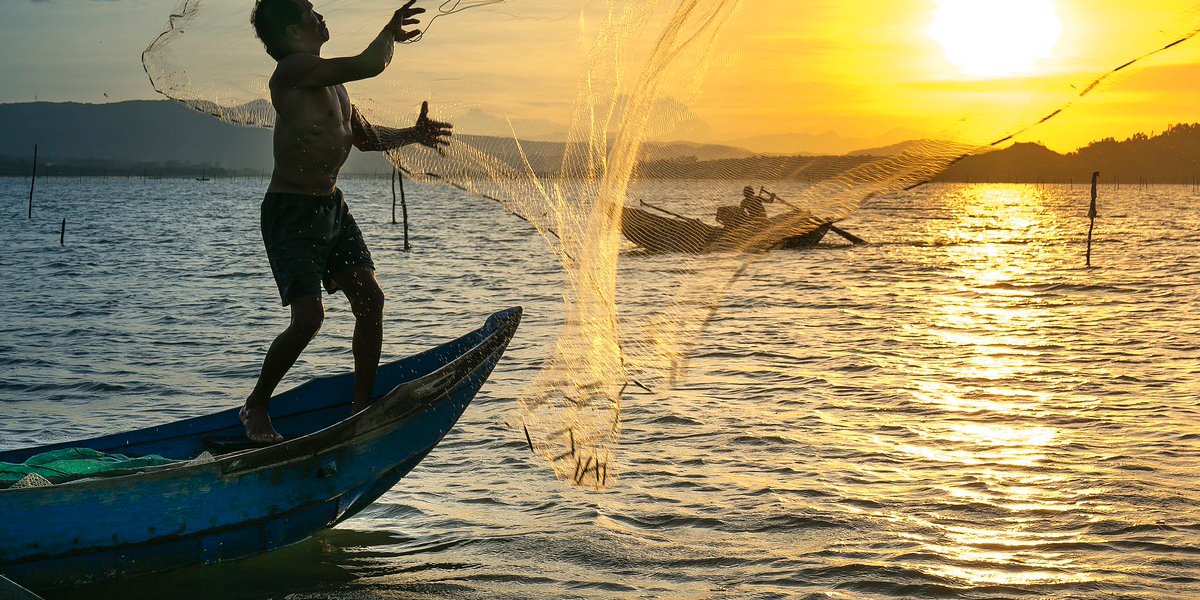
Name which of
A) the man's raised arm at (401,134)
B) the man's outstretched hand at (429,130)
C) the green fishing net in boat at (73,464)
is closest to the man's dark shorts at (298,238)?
the man's raised arm at (401,134)

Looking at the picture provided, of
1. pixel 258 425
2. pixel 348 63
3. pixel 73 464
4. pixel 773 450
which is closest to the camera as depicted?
pixel 348 63

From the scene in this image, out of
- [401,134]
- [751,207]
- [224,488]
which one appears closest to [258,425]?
[224,488]

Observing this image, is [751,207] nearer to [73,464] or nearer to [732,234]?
[732,234]

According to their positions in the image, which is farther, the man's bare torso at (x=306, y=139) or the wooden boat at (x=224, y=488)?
the man's bare torso at (x=306, y=139)

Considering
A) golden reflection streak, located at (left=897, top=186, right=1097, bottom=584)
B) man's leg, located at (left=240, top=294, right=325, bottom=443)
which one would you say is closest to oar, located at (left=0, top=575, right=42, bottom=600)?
man's leg, located at (left=240, top=294, right=325, bottom=443)

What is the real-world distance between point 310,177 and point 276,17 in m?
0.67

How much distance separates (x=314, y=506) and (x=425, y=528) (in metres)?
1.04

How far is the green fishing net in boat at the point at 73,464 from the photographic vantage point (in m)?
4.59

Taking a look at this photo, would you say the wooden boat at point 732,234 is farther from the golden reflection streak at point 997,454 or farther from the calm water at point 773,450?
the golden reflection streak at point 997,454

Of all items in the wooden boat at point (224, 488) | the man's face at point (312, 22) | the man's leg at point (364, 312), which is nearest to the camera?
the wooden boat at point (224, 488)

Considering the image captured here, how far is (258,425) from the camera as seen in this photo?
16.1 ft

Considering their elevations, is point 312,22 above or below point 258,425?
above

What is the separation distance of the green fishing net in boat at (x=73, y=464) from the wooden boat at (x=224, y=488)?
28cm

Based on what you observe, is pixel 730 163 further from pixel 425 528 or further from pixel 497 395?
pixel 497 395
